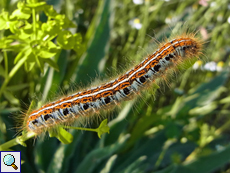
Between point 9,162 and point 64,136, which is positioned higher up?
point 9,162

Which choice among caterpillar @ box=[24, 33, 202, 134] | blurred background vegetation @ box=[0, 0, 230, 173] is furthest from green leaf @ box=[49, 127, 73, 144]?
blurred background vegetation @ box=[0, 0, 230, 173]

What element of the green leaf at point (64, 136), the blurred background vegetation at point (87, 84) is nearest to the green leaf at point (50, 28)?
the blurred background vegetation at point (87, 84)

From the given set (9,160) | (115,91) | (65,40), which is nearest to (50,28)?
(65,40)

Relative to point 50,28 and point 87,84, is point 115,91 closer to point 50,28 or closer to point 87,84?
point 50,28

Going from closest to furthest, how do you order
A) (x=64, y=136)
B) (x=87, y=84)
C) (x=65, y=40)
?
1. (x=64, y=136)
2. (x=65, y=40)
3. (x=87, y=84)

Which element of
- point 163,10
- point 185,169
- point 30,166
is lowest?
point 185,169

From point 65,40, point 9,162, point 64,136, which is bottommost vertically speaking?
point 64,136

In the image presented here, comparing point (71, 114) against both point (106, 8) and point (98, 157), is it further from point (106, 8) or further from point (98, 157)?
point (106, 8)

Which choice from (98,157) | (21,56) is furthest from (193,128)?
(21,56)
